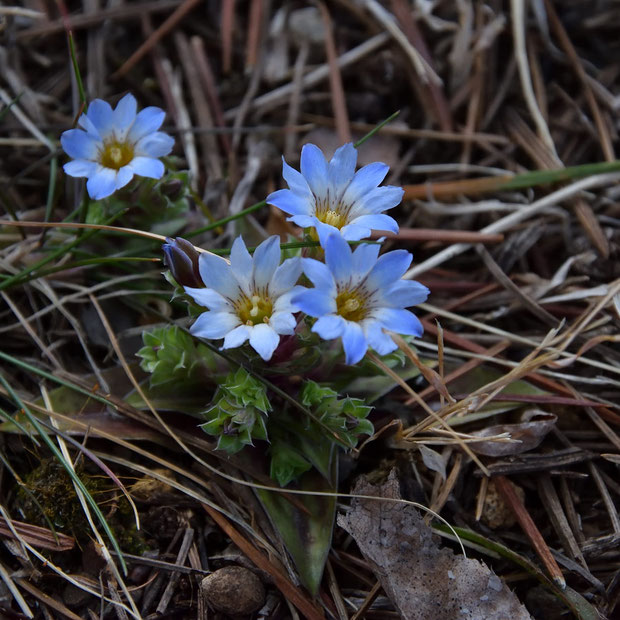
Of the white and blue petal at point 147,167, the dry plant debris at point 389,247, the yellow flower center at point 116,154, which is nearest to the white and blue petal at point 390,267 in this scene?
the dry plant debris at point 389,247

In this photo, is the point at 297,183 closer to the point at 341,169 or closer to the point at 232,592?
the point at 341,169

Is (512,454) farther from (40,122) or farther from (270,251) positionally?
(40,122)

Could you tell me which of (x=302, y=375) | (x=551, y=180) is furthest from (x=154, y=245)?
(x=551, y=180)

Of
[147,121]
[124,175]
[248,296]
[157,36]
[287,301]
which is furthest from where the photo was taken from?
[157,36]

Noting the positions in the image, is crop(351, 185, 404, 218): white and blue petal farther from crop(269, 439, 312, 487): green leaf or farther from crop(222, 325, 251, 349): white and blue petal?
crop(269, 439, 312, 487): green leaf

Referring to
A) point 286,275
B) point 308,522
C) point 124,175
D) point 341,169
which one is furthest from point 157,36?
point 308,522

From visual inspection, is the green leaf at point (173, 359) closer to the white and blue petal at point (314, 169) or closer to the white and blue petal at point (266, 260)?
the white and blue petal at point (266, 260)
